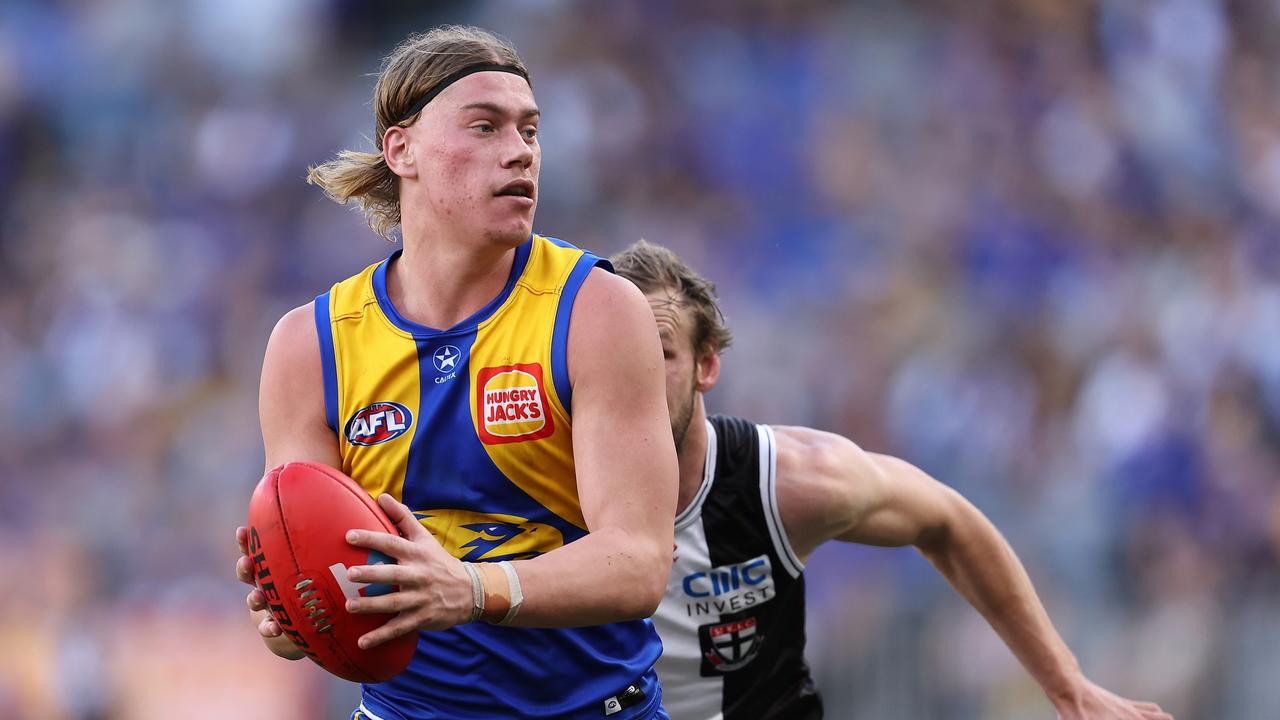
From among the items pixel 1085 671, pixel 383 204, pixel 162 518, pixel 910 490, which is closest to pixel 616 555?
pixel 383 204

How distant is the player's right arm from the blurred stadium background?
482 centimetres

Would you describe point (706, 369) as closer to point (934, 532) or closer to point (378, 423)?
point (934, 532)

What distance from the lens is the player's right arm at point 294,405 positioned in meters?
3.72

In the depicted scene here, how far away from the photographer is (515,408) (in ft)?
11.6

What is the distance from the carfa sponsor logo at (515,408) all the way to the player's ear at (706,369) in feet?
5.25

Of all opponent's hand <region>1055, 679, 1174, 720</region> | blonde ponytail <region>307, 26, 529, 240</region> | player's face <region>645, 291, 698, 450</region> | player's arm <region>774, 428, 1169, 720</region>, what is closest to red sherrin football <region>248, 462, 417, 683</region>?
blonde ponytail <region>307, 26, 529, 240</region>

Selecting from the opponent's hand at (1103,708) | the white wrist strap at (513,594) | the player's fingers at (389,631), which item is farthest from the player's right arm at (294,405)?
the opponent's hand at (1103,708)

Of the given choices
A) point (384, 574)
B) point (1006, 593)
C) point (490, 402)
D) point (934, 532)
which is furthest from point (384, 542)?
point (1006, 593)

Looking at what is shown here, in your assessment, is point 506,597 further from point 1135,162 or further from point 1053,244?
point 1135,162

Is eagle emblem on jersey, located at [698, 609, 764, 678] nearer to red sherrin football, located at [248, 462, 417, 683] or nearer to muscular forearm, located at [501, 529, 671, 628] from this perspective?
muscular forearm, located at [501, 529, 671, 628]

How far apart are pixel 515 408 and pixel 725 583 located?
168 cm

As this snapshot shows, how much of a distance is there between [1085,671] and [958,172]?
476 centimetres

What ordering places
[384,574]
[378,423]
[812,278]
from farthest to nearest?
[812,278] < [378,423] < [384,574]

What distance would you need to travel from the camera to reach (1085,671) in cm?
779
